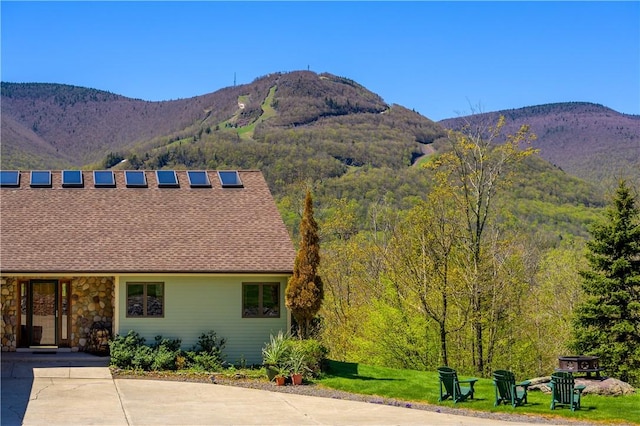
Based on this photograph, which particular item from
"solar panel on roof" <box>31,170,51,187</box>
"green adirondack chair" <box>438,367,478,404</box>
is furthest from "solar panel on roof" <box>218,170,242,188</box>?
"green adirondack chair" <box>438,367,478,404</box>

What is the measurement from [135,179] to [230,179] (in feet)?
10.4

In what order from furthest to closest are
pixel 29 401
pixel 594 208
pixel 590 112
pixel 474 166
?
pixel 590 112 < pixel 594 208 < pixel 474 166 < pixel 29 401

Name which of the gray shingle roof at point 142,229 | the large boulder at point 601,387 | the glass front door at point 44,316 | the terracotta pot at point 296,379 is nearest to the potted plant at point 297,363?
the terracotta pot at point 296,379

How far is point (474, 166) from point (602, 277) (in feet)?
18.8

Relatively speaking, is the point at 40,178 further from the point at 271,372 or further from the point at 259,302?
the point at 271,372

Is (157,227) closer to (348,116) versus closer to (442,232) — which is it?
(442,232)

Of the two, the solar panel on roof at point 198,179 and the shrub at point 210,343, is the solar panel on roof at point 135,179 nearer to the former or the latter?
the solar panel on roof at point 198,179

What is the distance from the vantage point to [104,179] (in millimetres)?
26641

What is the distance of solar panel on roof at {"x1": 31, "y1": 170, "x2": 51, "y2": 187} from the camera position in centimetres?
2598

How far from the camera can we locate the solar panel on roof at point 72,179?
26141 millimetres

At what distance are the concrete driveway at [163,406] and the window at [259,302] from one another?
338 cm

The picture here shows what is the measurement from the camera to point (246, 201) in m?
26.0

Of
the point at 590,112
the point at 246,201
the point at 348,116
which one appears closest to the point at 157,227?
the point at 246,201

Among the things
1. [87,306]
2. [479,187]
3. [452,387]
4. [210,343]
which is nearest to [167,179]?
[87,306]
